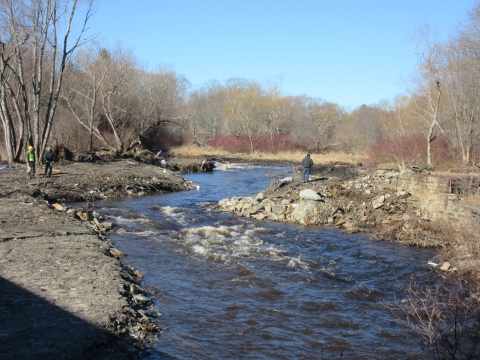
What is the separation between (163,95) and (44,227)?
3581cm

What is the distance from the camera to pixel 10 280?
747cm

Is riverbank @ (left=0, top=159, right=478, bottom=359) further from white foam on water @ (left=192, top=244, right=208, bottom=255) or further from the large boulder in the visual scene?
white foam on water @ (left=192, top=244, right=208, bottom=255)

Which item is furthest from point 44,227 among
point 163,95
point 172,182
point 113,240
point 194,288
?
point 163,95

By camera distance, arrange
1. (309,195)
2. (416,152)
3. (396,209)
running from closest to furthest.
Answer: (396,209), (309,195), (416,152)

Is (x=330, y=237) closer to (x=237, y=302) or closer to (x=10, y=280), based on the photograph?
(x=237, y=302)

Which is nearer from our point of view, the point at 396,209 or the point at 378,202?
the point at 396,209

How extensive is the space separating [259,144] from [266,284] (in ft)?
155

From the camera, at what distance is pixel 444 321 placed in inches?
270

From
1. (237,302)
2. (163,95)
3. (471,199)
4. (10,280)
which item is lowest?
(237,302)

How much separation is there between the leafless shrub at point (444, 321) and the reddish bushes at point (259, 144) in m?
44.9

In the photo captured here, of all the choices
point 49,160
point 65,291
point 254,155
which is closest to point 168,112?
point 254,155

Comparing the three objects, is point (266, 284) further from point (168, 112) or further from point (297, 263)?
point (168, 112)

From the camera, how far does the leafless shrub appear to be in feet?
20.4

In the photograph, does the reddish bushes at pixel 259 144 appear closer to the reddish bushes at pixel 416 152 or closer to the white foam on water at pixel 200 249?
the reddish bushes at pixel 416 152
